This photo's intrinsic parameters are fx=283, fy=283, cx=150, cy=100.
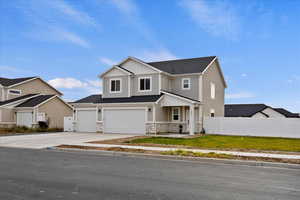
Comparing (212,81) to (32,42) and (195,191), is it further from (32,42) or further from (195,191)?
(195,191)

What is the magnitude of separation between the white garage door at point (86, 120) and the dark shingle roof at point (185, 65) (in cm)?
847

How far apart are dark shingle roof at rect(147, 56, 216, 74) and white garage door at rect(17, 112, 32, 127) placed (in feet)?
50.5

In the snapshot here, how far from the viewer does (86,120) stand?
92.9 feet

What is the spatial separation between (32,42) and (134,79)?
10.1 metres

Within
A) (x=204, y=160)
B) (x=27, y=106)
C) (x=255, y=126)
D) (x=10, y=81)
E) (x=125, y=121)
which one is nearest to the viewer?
(x=204, y=160)

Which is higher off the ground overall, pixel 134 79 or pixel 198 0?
pixel 198 0

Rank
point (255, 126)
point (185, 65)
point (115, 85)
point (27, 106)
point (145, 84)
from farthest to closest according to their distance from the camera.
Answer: point (27, 106) → point (185, 65) → point (115, 85) → point (145, 84) → point (255, 126)

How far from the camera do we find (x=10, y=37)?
19969 millimetres

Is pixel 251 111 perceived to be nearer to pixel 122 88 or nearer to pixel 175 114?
pixel 175 114

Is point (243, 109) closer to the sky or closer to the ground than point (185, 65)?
closer to the ground

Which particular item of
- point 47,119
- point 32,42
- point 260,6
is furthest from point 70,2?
point 47,119

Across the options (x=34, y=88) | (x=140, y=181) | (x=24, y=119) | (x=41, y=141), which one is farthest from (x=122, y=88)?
(x=140, y=181)

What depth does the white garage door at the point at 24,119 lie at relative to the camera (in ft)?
104

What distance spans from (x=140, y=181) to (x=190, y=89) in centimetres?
2031
